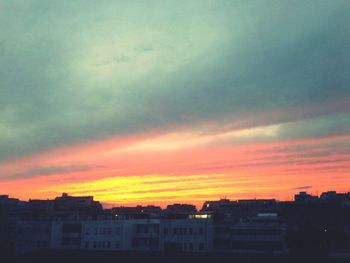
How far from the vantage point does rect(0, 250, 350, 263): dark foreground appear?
283ft

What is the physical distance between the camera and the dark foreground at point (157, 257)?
86294 mm

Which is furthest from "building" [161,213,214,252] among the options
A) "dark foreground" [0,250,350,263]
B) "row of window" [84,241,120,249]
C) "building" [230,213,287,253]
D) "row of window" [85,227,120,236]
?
"row of window" [84,241,120,249]

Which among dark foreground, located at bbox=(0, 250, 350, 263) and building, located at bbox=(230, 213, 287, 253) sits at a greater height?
building, located at bbox=(230, 213, 287, 253)

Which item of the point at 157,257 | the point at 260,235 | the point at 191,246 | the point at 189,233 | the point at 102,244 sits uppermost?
the point at 189,233

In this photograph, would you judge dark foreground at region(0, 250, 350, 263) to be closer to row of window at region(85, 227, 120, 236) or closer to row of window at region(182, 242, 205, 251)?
row of window at region(182, 242, 205, 251)

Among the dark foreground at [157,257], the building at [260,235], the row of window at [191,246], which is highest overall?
the building at [260,235]

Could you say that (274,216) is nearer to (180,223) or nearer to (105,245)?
(180,223)

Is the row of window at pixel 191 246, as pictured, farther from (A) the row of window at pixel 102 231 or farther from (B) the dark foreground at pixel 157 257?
(A) the row of window at pixel 102 231

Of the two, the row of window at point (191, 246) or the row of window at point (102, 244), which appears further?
the row of window at point (102, 244)

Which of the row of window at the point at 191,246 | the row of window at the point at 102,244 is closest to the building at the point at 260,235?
the row of window at the point at 191,246

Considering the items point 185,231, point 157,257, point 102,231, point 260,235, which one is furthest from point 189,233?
point 102,231

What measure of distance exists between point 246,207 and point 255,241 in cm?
8255

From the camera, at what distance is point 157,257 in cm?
9644

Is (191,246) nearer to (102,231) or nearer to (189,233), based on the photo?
(189,233)
